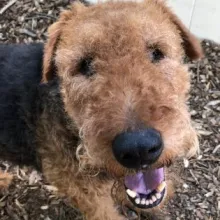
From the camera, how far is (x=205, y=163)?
3633 millimetres

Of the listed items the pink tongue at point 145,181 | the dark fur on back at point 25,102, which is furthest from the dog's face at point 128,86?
the dark fur on back at point 25,102

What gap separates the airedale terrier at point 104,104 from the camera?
6.87 feet

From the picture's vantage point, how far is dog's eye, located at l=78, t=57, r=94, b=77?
7.97 ft

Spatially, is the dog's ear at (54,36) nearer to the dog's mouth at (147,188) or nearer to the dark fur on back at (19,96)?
the dark fur on back at (19,96)

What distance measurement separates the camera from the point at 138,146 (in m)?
1.99

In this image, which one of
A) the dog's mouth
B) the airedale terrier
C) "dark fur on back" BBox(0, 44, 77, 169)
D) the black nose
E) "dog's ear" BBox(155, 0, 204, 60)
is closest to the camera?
the black nose

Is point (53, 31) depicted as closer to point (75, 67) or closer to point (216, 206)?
point (75, 67)

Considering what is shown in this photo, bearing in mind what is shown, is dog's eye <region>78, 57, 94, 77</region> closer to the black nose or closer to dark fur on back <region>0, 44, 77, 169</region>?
dark fur on back <region>0, 44, 77, 169</region>

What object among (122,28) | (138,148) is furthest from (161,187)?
(122,28)

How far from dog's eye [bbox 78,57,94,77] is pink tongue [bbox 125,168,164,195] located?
1.97 ft

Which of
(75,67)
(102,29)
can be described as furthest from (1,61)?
(102,29)

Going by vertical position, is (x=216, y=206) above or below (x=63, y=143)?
below

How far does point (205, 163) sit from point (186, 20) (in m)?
1.45

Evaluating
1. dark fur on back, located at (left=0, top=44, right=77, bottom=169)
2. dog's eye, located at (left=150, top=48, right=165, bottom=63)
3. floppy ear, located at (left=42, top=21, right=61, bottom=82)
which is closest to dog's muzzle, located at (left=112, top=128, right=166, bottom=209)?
dog's eye, located at (left=150, top=48, right=165, bottom=63)
